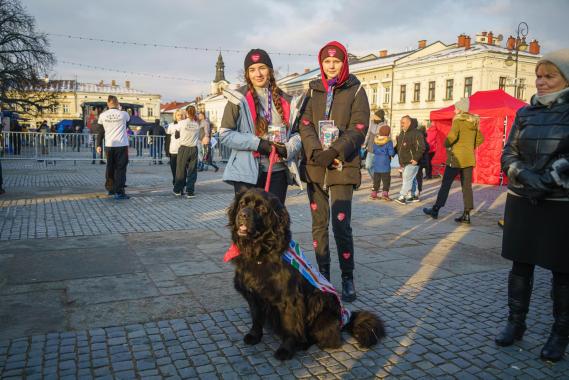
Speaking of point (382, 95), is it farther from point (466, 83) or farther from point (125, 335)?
point (125, 335)

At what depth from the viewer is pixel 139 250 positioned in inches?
212

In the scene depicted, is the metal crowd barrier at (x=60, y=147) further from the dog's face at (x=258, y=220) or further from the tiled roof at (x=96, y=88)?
the tiled roof at (x=96, y=88)

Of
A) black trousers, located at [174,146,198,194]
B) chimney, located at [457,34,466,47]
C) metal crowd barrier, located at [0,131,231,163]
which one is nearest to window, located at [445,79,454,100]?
chimney, located at [457,34,466,47]

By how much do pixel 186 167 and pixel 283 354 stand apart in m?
7.56

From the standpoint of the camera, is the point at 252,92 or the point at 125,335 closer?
the point at 125,335

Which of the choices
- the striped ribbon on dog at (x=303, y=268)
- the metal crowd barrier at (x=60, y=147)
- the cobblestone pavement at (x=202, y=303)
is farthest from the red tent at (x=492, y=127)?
the metal crowd barrier at (x=60, y=147)

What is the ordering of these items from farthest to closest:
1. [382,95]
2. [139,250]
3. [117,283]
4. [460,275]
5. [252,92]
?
[382,95]
[139,250]
[460,275]
[117,283]
[252,92]

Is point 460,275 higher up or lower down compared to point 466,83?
lower down

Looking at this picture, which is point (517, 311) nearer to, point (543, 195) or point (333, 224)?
point (543, 195)

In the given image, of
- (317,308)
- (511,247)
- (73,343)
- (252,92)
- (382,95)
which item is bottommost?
(73,343)

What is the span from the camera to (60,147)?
17406mm

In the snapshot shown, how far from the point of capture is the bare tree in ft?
113

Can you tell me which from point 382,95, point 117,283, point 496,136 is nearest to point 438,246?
point 117,283

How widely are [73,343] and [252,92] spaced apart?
7.57 ft
